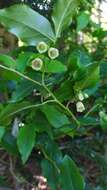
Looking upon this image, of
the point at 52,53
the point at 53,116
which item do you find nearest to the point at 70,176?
the point at 53,116

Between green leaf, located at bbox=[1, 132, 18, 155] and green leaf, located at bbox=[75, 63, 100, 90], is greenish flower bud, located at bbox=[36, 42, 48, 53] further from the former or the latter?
green leaf, located at bbox=[1, 132, 18, 155]

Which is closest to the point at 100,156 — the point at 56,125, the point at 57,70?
the point at 56,125

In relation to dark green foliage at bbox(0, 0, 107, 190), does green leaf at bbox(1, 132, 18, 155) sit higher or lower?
lower

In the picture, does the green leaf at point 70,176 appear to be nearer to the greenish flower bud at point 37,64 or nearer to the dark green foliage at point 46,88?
the dark green foliage at point 46,88

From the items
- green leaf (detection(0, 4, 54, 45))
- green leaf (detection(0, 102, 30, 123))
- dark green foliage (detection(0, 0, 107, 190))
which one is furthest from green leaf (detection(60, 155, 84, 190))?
green leaf (detection(0, 4, 54, 45))

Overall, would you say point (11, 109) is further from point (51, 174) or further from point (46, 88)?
point (51, 174)

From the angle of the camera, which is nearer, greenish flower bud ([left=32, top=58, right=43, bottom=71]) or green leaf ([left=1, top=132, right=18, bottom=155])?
greenish flower bud ([left=32, top=58, right=43, bottom=71])

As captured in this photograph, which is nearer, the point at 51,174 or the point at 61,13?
the point at 61,13
